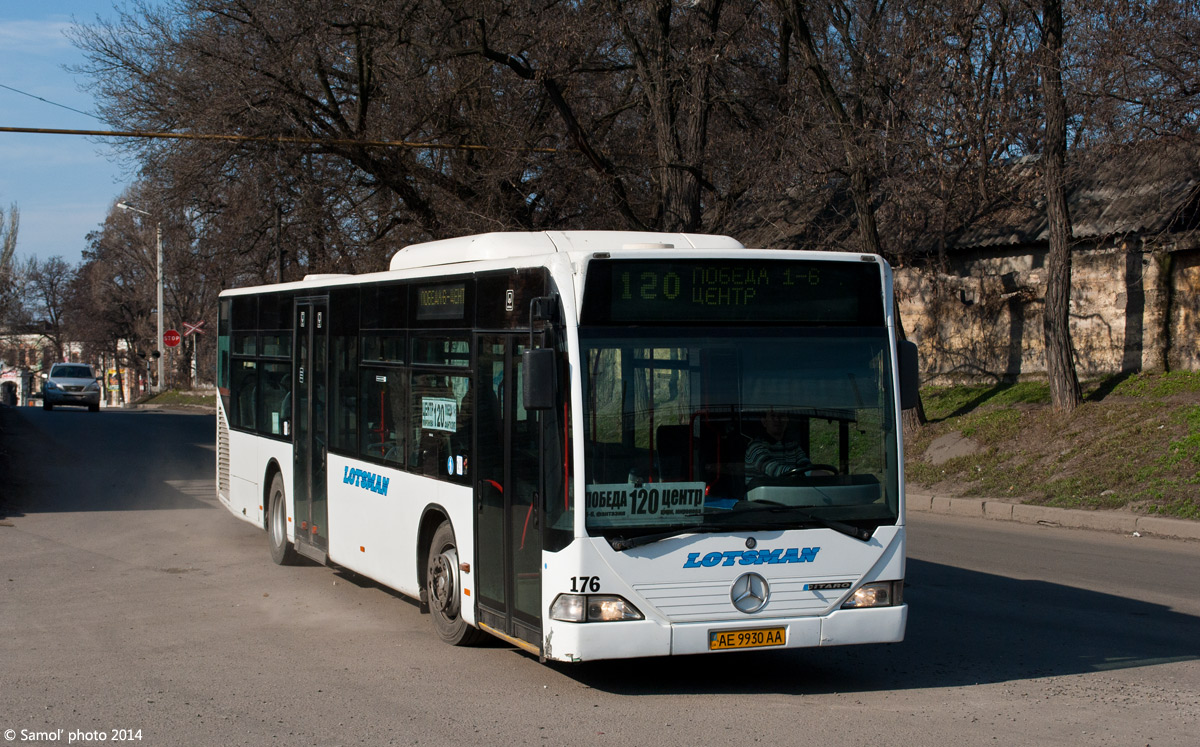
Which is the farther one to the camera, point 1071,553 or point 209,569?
point 1071,553

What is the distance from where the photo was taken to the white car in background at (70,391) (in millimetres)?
42188

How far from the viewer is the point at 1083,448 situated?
→ 674 inches

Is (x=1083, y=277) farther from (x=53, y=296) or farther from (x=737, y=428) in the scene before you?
(x=53, y=296)

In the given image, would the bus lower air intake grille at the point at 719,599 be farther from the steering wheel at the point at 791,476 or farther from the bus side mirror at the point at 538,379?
the bus side mirror at the point at 538,379

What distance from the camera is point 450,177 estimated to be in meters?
24.0

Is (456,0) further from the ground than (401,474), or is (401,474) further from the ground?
(456,0)

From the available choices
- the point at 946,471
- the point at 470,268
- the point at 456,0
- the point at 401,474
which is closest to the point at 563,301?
the point at 470,268

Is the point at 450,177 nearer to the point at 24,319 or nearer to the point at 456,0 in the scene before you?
the point at 456,0

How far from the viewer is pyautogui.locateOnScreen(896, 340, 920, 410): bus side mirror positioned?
7.01 meters

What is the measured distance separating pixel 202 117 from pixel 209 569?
1250 centimetres

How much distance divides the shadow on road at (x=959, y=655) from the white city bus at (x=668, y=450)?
1.89ft

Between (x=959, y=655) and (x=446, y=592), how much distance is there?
3547 millimetres

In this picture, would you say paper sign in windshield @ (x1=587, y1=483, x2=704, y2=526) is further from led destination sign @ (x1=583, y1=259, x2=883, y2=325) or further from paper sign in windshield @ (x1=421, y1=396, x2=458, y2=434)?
paper sign in windshield @ (x1=421, y1=396, x2=458, y2=434)
